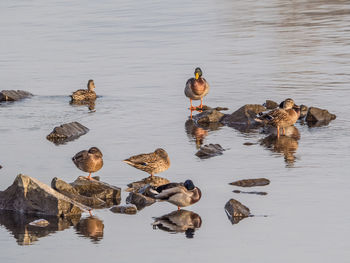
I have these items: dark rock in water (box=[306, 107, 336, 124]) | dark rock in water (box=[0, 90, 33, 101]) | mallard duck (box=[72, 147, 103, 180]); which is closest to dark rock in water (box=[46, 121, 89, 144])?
mallard duck (box=[72, 147, 103, 180])

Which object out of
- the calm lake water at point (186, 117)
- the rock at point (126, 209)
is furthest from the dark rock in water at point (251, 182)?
the rock at point (126, 209)

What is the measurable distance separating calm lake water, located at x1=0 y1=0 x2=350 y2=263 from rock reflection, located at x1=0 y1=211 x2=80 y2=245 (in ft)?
0.17

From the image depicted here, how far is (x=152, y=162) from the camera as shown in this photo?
17.2 metres

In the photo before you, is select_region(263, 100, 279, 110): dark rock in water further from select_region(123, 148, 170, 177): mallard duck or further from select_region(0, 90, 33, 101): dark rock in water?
select_region(0, 90, 33, 101): dark rock in water

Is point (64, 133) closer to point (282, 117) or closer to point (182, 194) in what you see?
point (282, 117)

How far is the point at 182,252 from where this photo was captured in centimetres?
1327

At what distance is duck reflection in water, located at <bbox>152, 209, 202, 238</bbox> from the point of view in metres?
14.4

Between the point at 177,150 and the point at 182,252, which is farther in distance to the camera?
the point at 177,150

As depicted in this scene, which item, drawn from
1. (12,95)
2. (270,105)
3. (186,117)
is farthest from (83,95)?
(270,105)

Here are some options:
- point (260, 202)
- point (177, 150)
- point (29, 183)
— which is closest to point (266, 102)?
point (177, 150)

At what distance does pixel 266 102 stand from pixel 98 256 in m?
11.6

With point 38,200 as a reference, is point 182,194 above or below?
above

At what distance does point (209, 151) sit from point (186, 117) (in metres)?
4.59

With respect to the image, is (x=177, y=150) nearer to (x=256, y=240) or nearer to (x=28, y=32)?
(x=256, y=240)
